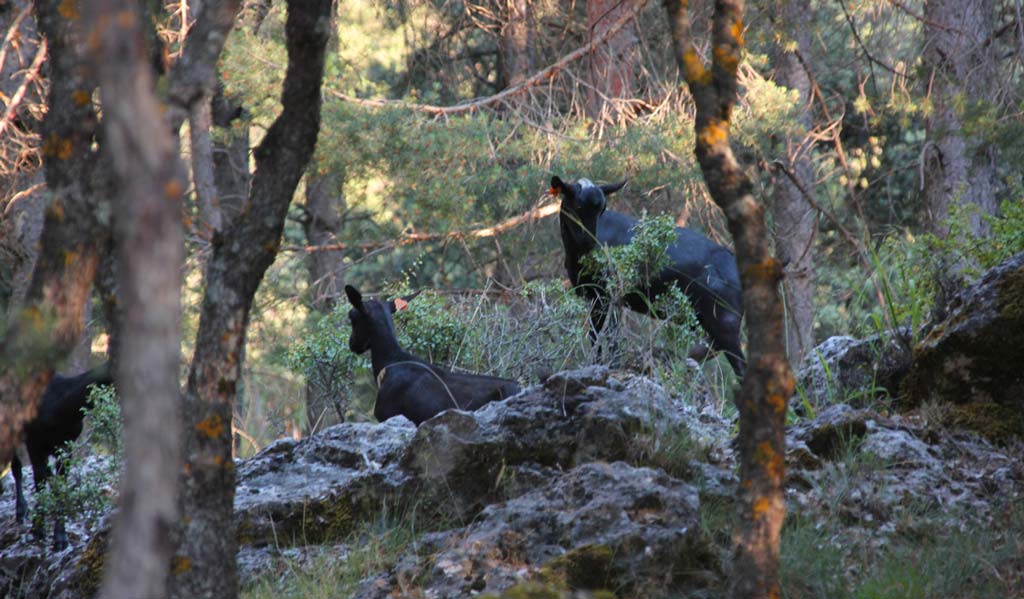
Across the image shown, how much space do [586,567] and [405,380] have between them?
3196 mm

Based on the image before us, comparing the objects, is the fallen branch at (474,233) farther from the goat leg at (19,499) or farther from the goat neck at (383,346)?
the goat leg at (19,499)

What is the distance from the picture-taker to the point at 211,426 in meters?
3.75

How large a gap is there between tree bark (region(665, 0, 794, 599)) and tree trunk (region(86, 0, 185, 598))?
2.24 m

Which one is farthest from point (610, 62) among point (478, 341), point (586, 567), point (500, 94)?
point (586, 567)

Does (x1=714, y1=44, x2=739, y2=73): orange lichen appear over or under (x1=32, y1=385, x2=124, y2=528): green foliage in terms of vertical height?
over

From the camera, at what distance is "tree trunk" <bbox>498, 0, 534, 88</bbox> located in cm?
1708

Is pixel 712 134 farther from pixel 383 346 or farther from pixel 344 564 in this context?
pixel 383 346

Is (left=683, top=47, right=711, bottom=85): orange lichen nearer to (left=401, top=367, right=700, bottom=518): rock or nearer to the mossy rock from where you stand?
(left=401, top=367, right=700, bottom=518): rock

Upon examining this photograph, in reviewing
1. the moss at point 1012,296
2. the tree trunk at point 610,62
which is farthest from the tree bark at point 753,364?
the tree trunk at point 610,62

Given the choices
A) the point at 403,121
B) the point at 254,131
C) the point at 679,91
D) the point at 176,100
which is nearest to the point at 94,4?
the point at 176,100

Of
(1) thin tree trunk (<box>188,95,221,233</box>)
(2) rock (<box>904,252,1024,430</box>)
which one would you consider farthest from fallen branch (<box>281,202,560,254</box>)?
(2) rock (<box>904,252,1024,430</box>)

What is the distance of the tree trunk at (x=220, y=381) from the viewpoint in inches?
147

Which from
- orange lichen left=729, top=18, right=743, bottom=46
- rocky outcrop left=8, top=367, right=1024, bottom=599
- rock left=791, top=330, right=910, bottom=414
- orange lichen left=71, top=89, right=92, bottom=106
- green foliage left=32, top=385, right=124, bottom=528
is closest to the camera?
orange lichen left=71, top=89, right=92, bottom=106

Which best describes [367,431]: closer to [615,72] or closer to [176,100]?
[176,100]
